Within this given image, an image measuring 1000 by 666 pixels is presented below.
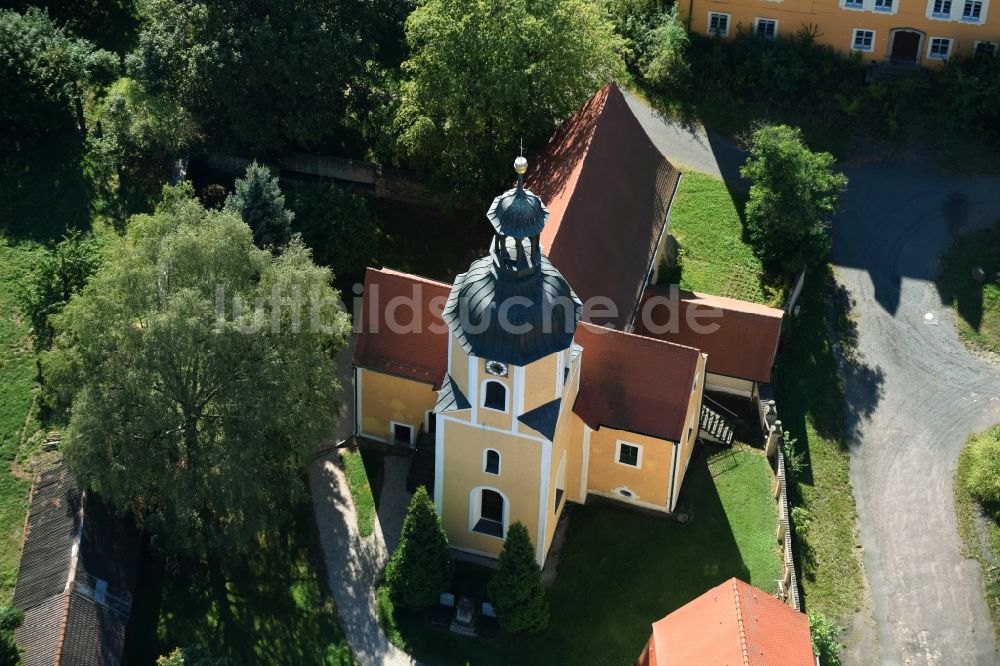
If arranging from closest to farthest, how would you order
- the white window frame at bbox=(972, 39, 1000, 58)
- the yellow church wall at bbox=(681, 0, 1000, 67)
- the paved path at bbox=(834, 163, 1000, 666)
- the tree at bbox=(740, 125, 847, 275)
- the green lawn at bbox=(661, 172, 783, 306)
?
the paved path at bbox=(834, 163, 1000, 666)
the tree at bbox=(740, 125, 847, 275)
the green lawn at bbox=(661, 172, 783, 306)
the yellow church wall at bbox=(681, 0, 1000, 67)
the white window frame at bbox=(972, 39, 1000, 58)

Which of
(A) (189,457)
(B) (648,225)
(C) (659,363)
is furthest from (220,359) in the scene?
(B) (648,225)

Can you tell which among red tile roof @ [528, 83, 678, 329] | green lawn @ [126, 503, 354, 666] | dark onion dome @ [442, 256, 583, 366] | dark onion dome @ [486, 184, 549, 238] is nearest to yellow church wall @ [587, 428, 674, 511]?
red tile roof @ [528, 83, 678, 329]

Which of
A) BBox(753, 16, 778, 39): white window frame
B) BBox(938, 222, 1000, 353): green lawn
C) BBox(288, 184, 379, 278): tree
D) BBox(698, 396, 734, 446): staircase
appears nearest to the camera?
BBox(698, 396, 734, 446): staircase

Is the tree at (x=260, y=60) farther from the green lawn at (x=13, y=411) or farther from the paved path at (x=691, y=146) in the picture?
the paved path at (x=691, y=146)

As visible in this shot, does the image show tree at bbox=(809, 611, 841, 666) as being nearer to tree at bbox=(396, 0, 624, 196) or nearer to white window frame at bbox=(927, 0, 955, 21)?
tree at bbox=(396, 0, 624, 196)

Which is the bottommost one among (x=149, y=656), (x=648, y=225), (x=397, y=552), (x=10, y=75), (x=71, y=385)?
(x=149, y=656)

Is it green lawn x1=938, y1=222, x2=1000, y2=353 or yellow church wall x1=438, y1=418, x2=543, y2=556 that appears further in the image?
green lawn x1=938, y1=222, x2=1000, y2=353

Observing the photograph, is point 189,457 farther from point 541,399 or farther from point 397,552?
point 541,399
